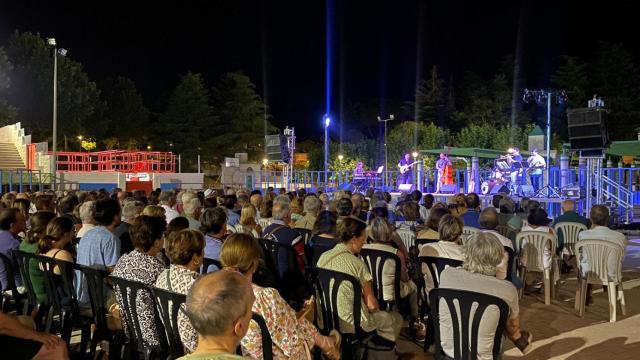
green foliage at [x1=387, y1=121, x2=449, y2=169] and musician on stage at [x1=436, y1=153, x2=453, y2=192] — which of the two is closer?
musician on stage at [x1=436, y1=153, x2=453, y2=192]

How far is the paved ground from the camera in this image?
469 cm

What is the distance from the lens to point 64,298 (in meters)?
4.03

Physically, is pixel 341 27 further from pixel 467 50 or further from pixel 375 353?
pixel 375 353

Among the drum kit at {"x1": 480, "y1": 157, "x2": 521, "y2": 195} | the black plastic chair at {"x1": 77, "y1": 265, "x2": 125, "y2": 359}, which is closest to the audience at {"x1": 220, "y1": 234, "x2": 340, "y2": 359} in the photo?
the black plastic chair at {"x1": 77, "y1": 265, "x2": 125, "y2": 359}

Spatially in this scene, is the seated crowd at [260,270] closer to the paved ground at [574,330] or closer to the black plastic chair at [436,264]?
Answer: the black plastic chair at [436,264]

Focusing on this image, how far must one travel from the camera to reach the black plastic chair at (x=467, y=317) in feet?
10.0

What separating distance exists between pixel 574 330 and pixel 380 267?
2255 millimetres

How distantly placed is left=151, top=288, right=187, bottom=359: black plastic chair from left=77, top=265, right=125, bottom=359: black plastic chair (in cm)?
76

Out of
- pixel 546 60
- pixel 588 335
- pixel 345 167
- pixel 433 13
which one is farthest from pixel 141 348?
pixel 433 13

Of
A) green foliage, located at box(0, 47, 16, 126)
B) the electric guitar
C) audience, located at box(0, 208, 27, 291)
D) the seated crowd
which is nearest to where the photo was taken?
the seated crowd

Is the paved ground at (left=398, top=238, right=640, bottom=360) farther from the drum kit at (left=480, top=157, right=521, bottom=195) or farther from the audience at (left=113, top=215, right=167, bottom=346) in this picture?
the drum kit at (left=480, top=157, right=521, bottom=195)

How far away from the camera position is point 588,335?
5191 millimetres

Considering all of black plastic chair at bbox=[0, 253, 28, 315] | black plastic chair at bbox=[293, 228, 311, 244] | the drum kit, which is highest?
the drum kit

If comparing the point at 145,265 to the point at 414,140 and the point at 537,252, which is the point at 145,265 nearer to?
the point at 537,252
